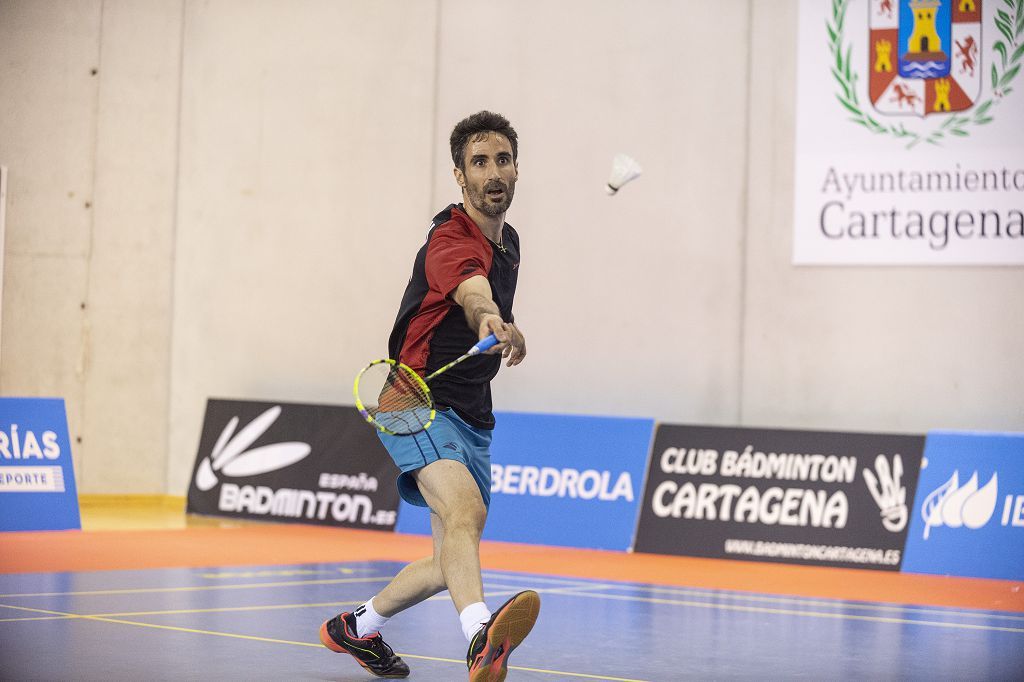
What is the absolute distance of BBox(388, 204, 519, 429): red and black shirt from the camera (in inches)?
219

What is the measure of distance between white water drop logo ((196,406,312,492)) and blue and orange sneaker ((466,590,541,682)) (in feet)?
29.3

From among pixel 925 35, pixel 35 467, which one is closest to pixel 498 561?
pixel 35 467

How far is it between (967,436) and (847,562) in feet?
4.22

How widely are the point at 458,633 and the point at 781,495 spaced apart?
4.74m

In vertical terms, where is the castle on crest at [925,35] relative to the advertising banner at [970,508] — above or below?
above

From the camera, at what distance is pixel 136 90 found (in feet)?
51.6

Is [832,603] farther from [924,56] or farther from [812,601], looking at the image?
[924,56]

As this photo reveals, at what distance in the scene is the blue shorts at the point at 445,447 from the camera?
5.47 metres

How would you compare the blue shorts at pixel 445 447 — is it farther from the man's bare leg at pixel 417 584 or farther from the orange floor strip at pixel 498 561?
the orange floor strip at pixel 498 561

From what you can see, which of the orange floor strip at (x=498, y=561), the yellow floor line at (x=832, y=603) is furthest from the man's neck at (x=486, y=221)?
the orange floor strip at (x=498, y=561)

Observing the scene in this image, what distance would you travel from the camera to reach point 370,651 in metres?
5.89

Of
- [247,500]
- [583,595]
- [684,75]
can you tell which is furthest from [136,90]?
[583,595]

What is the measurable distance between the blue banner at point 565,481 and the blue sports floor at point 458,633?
2.25 metres

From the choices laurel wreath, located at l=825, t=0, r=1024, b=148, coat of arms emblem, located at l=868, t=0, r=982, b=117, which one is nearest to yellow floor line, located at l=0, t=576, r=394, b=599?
laurel wreath, located at l=825, t=0, r=1024, b=148
